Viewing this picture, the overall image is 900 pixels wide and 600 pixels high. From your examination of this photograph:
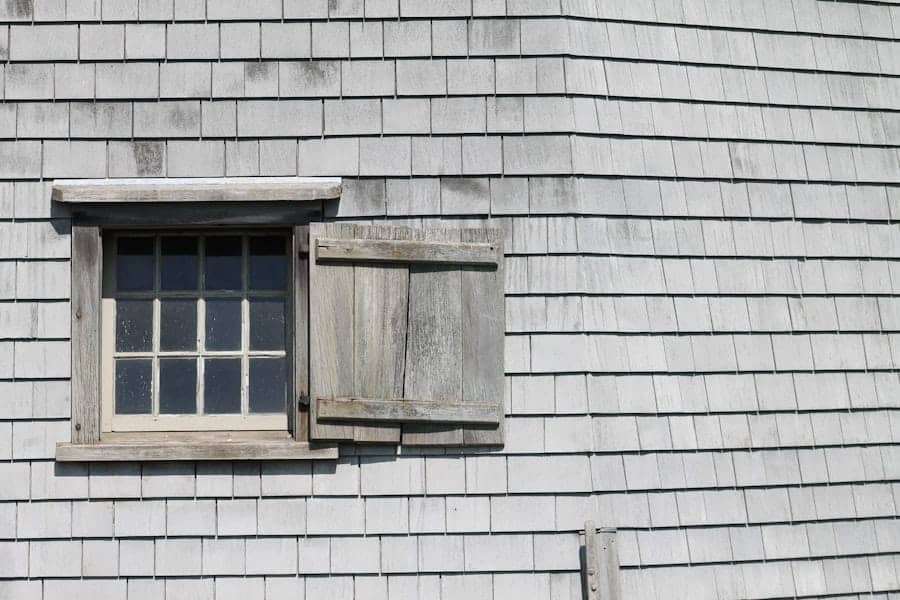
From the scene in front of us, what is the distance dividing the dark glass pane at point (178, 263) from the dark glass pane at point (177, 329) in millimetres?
111

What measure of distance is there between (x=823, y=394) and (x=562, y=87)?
1912 millimetres

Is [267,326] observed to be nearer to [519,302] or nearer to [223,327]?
[223,327]

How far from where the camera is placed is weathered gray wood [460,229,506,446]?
4.66 meters

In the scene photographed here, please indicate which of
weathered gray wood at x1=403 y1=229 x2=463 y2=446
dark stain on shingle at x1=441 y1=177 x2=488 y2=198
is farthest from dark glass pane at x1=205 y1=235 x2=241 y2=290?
dark stain on shingle at x1=441 y1=177 x2=488 y2=198

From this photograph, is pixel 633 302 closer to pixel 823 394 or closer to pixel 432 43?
pixel 823 394

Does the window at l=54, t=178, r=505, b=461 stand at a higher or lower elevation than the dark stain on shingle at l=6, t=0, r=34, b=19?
lower

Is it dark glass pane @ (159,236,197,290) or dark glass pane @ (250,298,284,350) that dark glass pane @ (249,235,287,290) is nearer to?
dark glass pane @ (250,298,284,350)

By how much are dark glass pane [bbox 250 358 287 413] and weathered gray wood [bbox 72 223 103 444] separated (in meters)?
0.68

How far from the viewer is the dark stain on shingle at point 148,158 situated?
4.78 metres

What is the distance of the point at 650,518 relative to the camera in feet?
15.5

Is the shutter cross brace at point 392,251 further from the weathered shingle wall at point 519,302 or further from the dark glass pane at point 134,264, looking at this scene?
the dark glass pane at point 134,264

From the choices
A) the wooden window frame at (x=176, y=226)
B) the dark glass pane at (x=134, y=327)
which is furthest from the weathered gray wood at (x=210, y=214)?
the dark glass pane at (x=134, y=327)

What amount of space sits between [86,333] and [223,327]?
1.96 ft

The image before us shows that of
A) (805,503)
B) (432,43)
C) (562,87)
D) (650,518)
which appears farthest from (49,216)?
(805,503)
